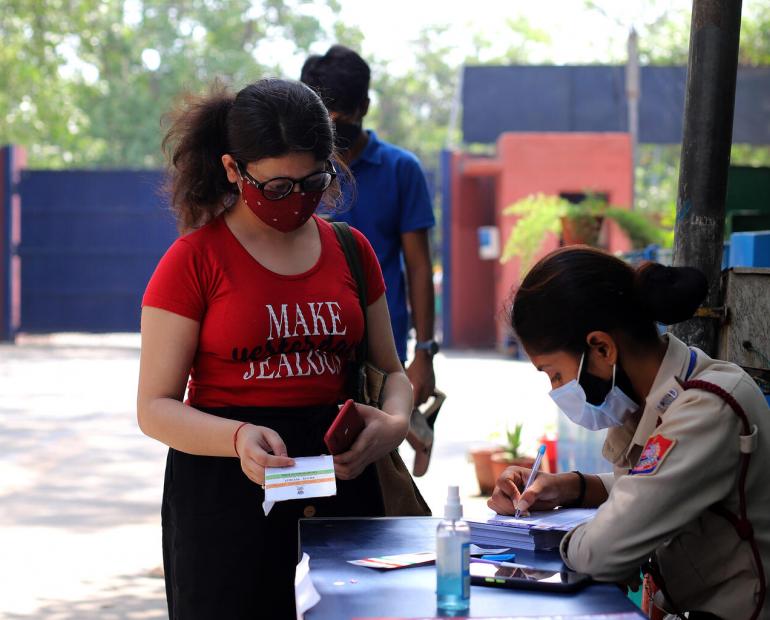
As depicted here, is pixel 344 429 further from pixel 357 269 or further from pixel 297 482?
pixel 357 269

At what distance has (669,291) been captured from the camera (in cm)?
254

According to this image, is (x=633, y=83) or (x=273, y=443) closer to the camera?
→ (x=273, y=443)

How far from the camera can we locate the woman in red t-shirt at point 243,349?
2850 mm

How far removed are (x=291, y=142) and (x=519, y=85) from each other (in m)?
18.2

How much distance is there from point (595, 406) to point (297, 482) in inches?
25.5

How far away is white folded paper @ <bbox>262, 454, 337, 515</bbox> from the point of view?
262 centimetres

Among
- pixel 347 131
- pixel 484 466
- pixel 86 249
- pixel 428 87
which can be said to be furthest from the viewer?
pixel 428 87

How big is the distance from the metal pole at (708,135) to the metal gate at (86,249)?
16.9 meters

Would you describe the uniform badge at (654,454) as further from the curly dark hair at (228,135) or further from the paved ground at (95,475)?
the paved ground at (95,475)

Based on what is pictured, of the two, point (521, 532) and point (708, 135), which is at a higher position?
point (708, 135)

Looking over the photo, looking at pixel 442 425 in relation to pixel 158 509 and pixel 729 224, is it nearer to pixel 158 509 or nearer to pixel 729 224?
pixel 158 509

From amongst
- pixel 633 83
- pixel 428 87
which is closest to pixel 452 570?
pixel 633 83

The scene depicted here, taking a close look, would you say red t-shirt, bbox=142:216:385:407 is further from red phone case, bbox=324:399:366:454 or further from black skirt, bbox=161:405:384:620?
red phone case, bbox=324:399:366:454

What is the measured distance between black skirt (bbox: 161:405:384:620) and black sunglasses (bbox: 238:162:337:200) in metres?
0.50
